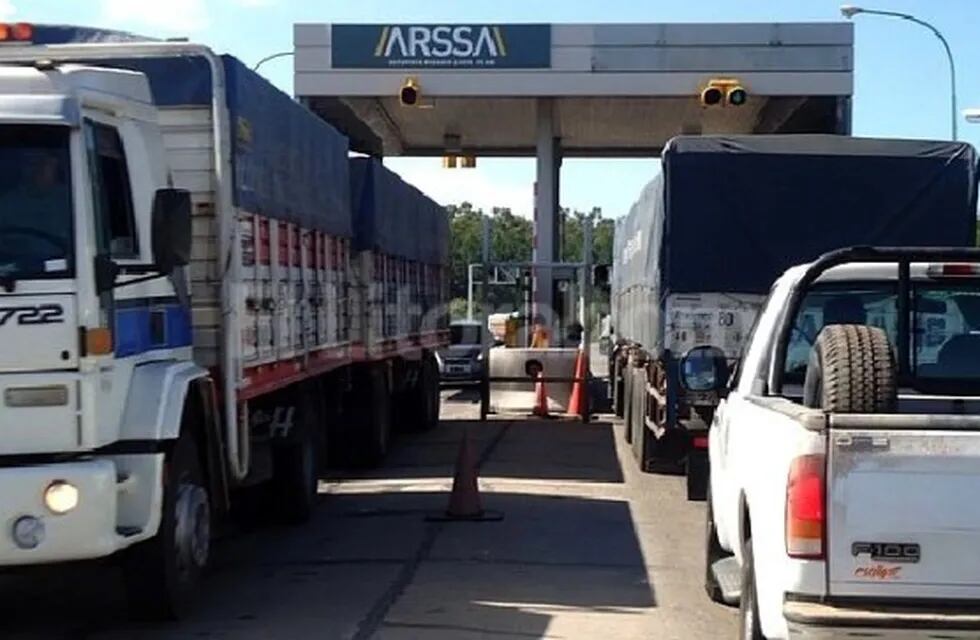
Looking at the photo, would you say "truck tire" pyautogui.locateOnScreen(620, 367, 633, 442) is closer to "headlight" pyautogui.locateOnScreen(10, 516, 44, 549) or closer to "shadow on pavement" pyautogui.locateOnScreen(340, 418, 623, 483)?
"shadow on pavement" pyautogui.locateOnScreen(340, 418, 623, 483)

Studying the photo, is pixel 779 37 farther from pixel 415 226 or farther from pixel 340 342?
pixel 340 342

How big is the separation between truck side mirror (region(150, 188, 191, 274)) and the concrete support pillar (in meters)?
19.4

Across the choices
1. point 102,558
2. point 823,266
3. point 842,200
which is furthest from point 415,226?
point 823,266

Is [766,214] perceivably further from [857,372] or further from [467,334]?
[467,334]

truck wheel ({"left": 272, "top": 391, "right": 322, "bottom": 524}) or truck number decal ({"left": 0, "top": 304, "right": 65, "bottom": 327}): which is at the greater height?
truck number decal ({"left": 0, "top": 304, "right": 65, "bottom": 327})

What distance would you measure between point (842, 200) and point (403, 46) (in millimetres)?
12862

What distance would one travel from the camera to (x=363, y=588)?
9672 mm

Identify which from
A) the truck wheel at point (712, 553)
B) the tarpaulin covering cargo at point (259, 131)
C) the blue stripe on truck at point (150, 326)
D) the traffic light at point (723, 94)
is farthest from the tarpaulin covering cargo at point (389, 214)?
the truck wheel at point (712, 553)

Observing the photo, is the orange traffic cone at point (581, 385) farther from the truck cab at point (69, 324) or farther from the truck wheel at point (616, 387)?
the truck cab at point (69, 324)

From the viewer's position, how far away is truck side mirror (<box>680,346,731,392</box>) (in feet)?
26.9

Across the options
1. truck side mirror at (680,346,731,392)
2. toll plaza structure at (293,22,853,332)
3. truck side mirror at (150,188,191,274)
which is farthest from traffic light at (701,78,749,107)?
truck side mirror at (150,188,191,274)

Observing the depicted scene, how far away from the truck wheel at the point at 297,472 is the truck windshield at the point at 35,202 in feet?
14.5

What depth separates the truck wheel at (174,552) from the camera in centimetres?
819

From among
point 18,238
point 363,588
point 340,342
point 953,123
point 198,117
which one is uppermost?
point 953,123
